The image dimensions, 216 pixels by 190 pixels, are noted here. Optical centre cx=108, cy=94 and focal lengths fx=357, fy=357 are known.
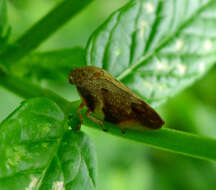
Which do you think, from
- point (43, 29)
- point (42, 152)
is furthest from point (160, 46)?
point (42, 152)

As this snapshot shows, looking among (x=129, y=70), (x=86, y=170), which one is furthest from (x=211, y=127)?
(x=86, y=170)

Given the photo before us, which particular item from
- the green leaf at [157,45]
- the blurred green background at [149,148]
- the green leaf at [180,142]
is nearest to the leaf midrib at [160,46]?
the green leaf at [157,45]

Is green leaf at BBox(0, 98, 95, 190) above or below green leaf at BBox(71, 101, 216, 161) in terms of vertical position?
above

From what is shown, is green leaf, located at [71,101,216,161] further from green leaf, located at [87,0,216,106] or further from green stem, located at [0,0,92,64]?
green stem, located at [0,0,92,64]

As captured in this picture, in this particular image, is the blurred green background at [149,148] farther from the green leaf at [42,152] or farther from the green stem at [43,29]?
the green leaf at [42,152]

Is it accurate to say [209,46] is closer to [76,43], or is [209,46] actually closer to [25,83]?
[25,83]

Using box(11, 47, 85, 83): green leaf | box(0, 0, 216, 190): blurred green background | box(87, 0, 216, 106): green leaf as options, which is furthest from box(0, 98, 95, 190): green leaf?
box(0, 0, 216, 190): blurred green background
